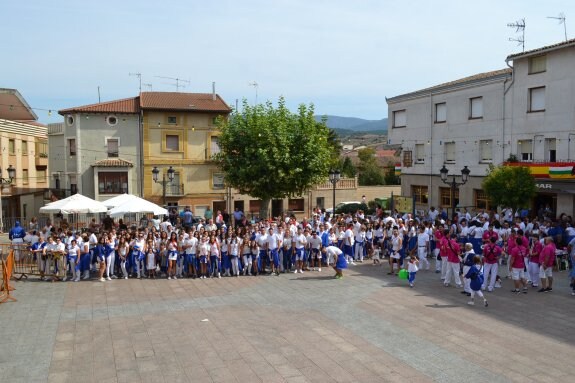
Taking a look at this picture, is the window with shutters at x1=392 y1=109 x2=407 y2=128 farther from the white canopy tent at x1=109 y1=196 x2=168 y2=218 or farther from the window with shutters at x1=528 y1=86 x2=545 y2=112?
the white canopy tent at x1=109 y1=196 x2=168 y2=218

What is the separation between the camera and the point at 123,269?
18.3 metres

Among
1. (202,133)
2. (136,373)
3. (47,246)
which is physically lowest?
(136,373)

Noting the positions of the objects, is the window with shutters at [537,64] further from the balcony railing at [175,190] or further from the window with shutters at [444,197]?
the balcony railing at [175,190]

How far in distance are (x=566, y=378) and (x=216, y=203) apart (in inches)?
1408

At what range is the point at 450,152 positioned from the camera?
34.8 metres

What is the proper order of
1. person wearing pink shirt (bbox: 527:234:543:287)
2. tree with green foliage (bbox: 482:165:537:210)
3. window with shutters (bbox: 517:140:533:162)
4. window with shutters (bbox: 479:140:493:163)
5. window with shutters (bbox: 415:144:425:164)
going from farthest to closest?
1. window with shutters (bbox: 415:144:425:164)
2. window with shutters (bbox: 479:140:493:163)
3. window with shutters (bbox: 517:140:533:162)
4. tree with green foliage (bbox: 482:165:537:210)
5. person wearing pink shirt (bbox: 527:234:543:287)

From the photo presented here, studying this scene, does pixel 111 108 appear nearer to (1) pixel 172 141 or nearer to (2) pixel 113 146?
(2) pixel 113 146

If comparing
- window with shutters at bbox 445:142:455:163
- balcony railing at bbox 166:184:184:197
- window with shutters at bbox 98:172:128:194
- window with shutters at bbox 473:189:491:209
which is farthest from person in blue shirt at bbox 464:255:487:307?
window with shutters at bbox 98:172:128:194

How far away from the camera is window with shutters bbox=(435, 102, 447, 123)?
34938mm

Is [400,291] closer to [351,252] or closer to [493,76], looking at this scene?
[351,252]

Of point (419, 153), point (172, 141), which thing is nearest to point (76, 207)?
point (172, 141)

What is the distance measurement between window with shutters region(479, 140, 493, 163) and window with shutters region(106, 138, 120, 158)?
26.5m

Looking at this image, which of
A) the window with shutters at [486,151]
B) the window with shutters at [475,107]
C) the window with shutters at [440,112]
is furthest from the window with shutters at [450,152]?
the window with shutters at [475,107]

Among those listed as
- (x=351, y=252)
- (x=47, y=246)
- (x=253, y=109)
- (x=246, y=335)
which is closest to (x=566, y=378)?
(x=246, y=335)
